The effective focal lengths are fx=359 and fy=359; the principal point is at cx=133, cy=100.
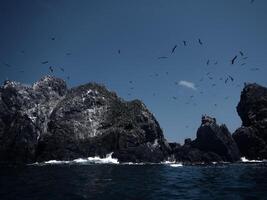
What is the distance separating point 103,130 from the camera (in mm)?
166375

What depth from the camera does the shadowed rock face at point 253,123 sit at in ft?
507

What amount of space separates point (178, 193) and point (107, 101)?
486ft

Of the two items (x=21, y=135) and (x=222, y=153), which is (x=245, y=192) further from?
(x=21, y=135)

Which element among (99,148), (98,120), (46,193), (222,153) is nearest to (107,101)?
(98,120)

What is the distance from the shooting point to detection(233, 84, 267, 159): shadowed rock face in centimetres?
15441

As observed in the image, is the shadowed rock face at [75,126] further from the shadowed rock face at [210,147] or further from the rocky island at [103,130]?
the shadowed rock face at [210,147]

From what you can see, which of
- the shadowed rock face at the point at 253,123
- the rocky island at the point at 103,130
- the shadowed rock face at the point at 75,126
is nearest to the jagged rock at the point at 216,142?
the rocky island at the point at 103,130

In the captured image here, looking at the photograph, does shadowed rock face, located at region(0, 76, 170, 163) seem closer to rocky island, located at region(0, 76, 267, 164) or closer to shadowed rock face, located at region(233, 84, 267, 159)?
rocky island, located at region(0, 76, 267, 164)

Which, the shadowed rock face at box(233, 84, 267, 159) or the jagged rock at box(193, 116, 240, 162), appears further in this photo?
the shadowed rock face at box(233, 84, 267, 159)

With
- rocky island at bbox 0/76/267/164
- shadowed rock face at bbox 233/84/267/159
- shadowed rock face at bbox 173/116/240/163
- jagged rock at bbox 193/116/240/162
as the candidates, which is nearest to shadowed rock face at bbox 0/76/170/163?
rocky island at bbox 0/76/267/164

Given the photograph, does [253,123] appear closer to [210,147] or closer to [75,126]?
[210,147]

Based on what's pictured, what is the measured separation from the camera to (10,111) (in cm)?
17938

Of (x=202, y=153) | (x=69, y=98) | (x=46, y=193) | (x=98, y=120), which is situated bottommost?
(x=46, y=193)

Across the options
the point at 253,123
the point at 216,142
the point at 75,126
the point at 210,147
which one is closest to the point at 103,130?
the point at 75,126
